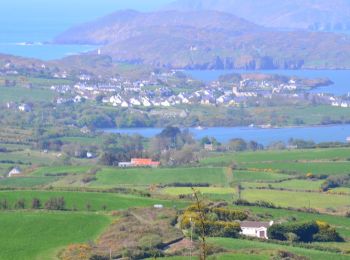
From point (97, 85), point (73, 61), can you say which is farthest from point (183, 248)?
point (73, 61)

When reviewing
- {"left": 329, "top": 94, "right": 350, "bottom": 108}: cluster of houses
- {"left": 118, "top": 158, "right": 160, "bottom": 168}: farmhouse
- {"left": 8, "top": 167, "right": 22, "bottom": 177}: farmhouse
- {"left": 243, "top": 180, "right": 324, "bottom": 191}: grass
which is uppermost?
{"left": 329, "top": 94, "right": 350, "bottom": 108}: cluster of houses

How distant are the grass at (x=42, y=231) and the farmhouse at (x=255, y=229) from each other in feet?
8.89

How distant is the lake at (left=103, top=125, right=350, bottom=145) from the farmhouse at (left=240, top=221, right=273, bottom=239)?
2438cm

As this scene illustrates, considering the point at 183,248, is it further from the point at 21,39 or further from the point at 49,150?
the point at 21,39

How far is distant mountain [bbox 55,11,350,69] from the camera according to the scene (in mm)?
96375

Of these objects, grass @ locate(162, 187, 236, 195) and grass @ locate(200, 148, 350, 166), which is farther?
grass @ locate(200, 148, 350, 166)

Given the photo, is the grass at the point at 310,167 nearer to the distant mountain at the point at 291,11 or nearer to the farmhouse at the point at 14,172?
the farmhouse at the point at 14,172

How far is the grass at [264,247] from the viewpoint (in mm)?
19656

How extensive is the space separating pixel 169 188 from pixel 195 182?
4.79 feet

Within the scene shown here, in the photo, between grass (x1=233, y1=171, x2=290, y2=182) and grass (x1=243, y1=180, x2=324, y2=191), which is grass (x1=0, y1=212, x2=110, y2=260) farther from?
grass (x1=233, y1=171, x2=290, y2=182)

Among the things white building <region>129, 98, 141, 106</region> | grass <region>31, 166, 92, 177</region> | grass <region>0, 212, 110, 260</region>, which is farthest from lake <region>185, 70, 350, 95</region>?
grass <region>0, 212, 110, 260</region>

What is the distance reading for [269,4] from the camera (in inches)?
6393

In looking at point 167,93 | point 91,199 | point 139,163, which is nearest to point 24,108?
point 167,93

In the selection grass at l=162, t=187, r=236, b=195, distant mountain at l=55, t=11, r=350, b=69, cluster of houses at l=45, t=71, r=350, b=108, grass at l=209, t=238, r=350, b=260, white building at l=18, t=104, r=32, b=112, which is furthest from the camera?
distant mountain at l=55, t=11, r=350, b=69
